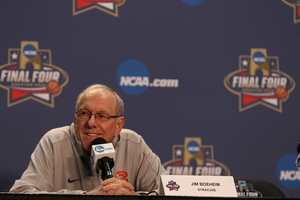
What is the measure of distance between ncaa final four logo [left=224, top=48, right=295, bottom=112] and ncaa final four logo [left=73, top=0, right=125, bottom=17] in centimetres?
143

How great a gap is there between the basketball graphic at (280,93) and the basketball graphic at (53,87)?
7.85ft

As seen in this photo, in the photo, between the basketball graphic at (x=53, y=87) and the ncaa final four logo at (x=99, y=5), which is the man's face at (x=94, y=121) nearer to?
the basketball graphic at (x=53, y=87)

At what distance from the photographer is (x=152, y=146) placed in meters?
3.38

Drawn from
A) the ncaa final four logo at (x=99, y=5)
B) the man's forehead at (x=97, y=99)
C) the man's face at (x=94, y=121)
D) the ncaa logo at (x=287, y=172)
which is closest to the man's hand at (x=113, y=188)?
the man's face at (x=94, y=121)

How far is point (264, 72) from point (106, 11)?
73.7 inches

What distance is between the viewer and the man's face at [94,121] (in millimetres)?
2064

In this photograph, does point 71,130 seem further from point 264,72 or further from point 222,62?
point 264,72

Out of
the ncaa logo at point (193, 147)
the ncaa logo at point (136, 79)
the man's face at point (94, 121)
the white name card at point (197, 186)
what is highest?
the ncaa logo at point (136, 79)

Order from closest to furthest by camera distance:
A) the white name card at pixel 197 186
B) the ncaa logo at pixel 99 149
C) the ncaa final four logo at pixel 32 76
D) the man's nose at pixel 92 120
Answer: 1. the white name card at pixel 197 186
2. the ncaa logo at pixel 99 149
3. the man's nose at pixel 92 120
4. the ncaa final four logo at pixel 32 76

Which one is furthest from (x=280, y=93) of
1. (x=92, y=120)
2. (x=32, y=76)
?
(x=32, y=76)

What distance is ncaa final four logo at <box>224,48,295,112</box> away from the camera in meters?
3.47

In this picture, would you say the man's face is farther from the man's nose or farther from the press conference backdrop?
the press conference backdrop

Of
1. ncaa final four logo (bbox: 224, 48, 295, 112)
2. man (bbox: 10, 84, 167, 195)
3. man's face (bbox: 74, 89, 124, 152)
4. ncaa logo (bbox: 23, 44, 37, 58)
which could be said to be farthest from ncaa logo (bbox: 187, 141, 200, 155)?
ncaa logo (bbox: 23, 44, 37, 58)

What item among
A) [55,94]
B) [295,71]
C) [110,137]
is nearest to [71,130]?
[110,137]
